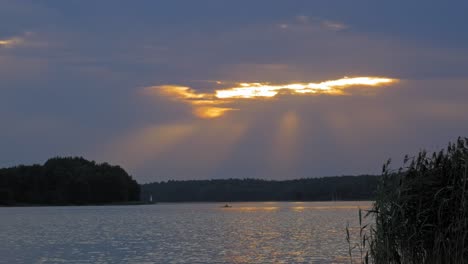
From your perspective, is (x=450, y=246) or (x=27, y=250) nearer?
(x=450, y=246)

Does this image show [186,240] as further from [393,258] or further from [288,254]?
[393,258]

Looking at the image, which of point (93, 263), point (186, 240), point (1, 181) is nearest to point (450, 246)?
point (93, 263)

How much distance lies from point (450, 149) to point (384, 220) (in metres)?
2.68

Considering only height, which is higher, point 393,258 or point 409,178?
point 409,178

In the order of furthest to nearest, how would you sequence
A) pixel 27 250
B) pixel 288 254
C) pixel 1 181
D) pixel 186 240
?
pixel 1 181, pixel 186 240, pixel 27 250, pixel 288 254

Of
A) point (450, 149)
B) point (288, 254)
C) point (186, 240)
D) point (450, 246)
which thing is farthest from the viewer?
point (186, 240)

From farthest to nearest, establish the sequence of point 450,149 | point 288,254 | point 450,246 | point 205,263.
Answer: point 288,254
point 205,263
point 450,149
point 450,246

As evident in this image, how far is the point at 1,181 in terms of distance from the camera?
198875mm

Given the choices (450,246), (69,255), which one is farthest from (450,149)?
(69,255)

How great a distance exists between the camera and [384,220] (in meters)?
18.3

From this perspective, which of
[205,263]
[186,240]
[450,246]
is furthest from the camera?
[186,240]

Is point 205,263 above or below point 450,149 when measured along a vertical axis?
below

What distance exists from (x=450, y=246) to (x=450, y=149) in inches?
103

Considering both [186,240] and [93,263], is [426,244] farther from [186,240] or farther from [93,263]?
[186,240]
